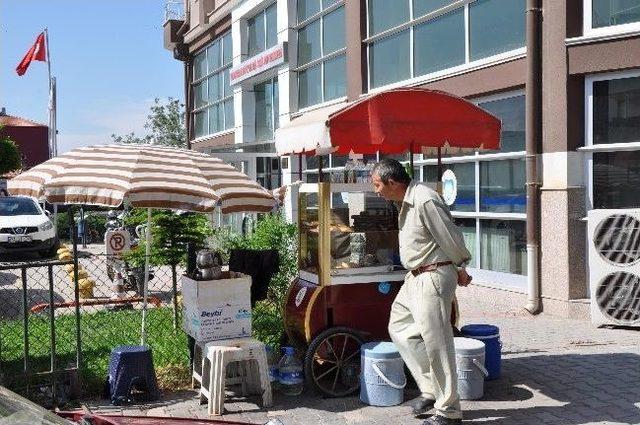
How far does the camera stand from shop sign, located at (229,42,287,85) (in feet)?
55.2

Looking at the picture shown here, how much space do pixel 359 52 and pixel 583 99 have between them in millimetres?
5401

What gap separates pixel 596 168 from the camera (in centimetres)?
888

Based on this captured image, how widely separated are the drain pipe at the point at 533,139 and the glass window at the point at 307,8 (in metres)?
7.27

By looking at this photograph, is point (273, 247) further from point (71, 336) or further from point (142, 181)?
point (142, 181)

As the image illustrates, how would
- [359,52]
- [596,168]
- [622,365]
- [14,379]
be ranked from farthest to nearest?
[359,52]
[596,168]
[622,365]
[14,379]

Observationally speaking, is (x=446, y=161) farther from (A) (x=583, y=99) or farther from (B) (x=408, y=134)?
(B) (x=408, y=134)

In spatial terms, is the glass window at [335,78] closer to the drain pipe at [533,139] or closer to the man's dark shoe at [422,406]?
the drain pipe at [533,139]

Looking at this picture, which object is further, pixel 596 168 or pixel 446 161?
pixel 446 161

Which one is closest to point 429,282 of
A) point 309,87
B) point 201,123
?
point 309,87

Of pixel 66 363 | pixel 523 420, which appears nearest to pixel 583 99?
pixel 523 420

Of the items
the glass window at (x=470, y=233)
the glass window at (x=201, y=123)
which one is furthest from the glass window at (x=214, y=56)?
the glass window at (x=470, y=233)

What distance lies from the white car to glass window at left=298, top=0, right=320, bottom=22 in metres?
8.02

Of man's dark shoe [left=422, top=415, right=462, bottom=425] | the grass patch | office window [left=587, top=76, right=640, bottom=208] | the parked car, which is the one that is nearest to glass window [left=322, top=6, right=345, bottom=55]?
office window [left=587, top=76, right=640, bottom=208]

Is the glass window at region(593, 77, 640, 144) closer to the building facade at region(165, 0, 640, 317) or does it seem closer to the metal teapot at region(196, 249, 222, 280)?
the building facade at region(165, 0, 640, 317)
